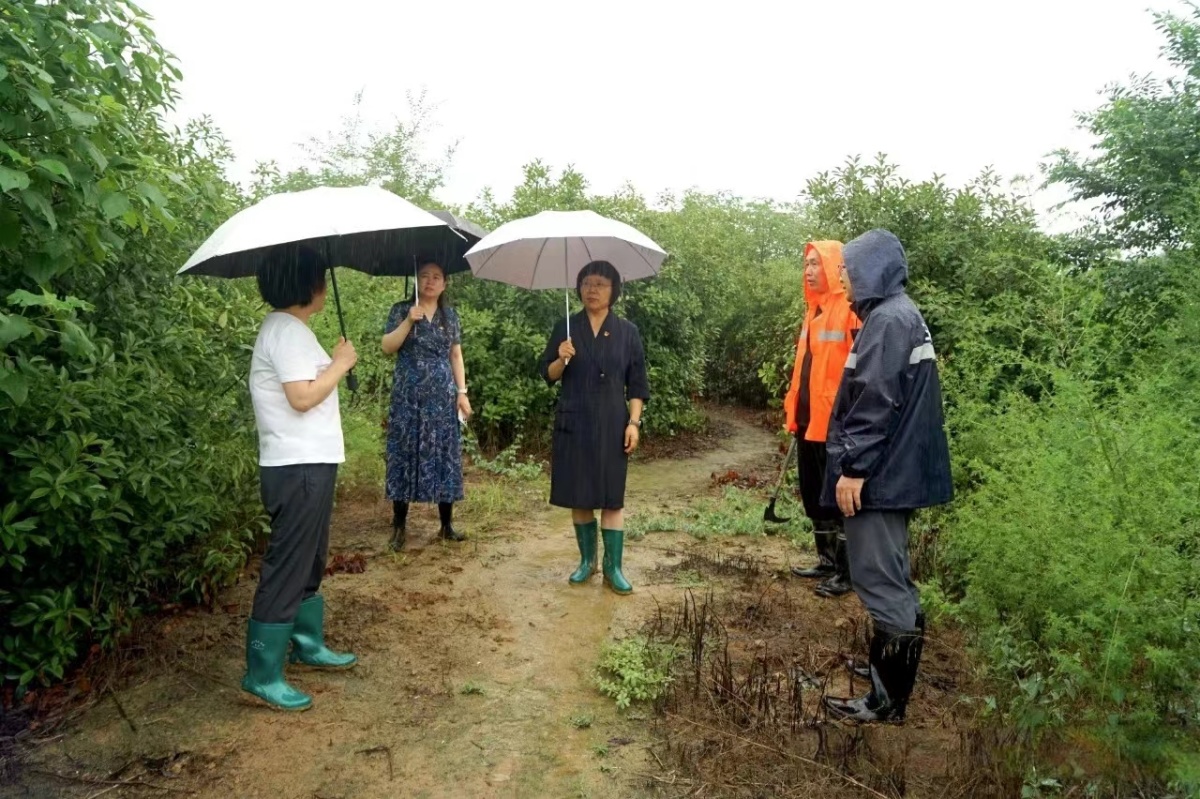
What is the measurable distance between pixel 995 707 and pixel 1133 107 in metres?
6.05

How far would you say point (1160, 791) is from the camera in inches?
93.7

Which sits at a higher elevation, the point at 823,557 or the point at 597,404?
the point at 597,404

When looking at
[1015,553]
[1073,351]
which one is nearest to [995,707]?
[1015,553]

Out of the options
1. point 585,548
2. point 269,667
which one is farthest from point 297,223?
point 585,548

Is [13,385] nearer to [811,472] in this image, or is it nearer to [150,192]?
[150,192]

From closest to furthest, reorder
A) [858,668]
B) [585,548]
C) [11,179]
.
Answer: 1. [11,179]
2. [858,668]
3. [585,548]

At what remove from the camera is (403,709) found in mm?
3521

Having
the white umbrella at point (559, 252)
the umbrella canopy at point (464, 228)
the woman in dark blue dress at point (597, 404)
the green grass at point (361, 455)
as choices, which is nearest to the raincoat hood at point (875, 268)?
the white umbrella at point (559, 252)

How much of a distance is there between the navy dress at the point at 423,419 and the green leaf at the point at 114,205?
9.54 ft

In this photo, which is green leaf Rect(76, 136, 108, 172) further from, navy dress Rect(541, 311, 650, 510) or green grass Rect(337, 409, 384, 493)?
green grass Rect(337, 409, 384, 493)

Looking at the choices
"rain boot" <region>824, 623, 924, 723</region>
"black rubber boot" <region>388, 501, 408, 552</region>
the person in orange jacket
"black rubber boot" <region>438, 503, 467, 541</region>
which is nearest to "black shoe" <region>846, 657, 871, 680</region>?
"rain boot" <region>824, 623, 924, 723</region>

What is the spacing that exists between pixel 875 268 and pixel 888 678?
157 centimetres

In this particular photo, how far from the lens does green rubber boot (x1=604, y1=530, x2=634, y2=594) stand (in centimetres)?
490

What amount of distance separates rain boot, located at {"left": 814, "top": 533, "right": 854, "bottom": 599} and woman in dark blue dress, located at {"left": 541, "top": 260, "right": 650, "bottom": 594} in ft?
3.79
